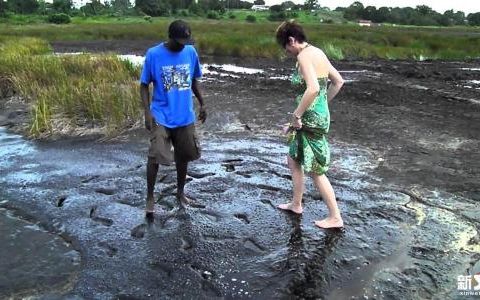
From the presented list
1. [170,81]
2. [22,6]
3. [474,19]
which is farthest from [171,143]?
[474,19]

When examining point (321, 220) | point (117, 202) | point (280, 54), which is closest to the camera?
point (321, 220)

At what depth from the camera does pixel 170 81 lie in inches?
206

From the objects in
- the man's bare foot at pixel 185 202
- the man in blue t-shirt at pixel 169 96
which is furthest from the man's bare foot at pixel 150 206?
the man's bare foot at pixel 185 202

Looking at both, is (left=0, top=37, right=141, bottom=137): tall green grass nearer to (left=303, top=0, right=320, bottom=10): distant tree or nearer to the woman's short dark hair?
the woman's short dark hair

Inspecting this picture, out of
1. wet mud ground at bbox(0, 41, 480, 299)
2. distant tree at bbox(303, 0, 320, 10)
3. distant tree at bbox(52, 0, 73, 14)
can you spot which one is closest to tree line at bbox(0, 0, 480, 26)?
distant tree at bbox(52, 0, 73, 14)

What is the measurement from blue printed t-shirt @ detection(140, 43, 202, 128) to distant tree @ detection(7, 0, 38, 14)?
93529mm

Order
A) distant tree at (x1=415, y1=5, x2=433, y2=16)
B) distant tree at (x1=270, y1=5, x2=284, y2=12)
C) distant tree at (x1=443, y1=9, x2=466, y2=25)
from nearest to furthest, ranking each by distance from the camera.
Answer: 1. distant tree at (x1=443, y1=9, x2=466, y2=25)
2. distant tree at (x1=415, y1=5, x2=433, y2=16)
3. distant tree at (x1=270, y1=5, x2=284, y2=12)

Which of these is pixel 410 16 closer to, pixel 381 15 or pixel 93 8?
pixel 381 15

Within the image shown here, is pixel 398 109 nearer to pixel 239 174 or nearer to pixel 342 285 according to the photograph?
pixel 239 174

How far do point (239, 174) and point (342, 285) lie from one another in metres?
3.12

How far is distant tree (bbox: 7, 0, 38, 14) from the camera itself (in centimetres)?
8900

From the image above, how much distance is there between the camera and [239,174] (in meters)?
7.05

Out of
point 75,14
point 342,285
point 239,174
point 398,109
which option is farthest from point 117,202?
point 75,14

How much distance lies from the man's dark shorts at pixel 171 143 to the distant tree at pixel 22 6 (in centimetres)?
9354
